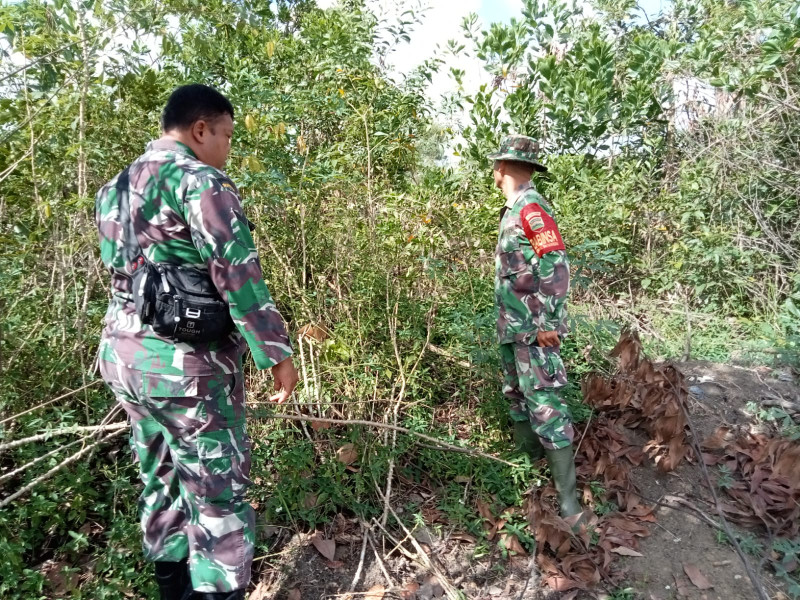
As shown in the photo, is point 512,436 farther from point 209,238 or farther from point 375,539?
point 209,238

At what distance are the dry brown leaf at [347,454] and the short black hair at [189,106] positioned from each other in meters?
1.64

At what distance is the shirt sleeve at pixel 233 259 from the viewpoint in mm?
1623

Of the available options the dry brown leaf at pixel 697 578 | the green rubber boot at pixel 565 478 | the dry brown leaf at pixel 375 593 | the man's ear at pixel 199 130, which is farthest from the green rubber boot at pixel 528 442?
the man's ear at pixel 199 130

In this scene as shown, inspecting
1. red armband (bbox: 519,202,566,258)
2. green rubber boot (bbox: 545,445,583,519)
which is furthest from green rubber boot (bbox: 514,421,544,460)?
red armband (bbox: 519,202,566,258)

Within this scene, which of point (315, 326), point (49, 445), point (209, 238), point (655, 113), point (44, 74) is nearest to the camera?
point (209, 238)

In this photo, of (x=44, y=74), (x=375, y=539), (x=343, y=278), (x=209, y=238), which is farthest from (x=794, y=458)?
(x=44, y=74)

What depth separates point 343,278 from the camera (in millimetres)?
3348

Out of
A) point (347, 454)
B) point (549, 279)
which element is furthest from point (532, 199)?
point (347, 454)

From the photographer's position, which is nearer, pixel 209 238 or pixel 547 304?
pixel 209 238

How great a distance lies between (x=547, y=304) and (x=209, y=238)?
66.4 inches

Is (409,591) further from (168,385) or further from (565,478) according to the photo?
(168,385)

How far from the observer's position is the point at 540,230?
8.77 feet

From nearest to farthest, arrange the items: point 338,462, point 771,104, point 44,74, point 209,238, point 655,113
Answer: point 209,238 < point 44,74 < point 338,462 < point 771,104 < point 655,113

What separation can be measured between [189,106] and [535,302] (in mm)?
1735
